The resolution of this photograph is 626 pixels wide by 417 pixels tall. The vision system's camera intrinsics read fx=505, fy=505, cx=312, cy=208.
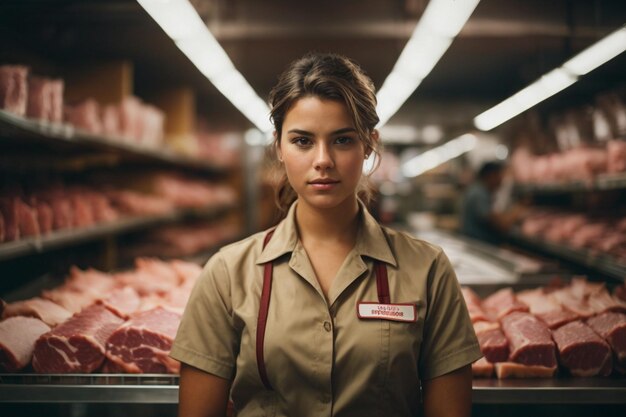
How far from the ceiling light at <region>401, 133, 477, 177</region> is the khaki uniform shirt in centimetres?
791

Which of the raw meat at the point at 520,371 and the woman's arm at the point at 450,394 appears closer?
the woman's arm at the point at 450,394

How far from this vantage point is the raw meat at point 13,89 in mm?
2715

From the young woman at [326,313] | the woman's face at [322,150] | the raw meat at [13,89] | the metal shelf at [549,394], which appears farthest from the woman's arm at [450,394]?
the raw meat at [13,89]

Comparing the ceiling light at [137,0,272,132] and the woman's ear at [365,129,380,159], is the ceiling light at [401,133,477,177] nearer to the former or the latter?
the ceiling light at [137,0,272,132]

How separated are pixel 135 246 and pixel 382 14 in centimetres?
396

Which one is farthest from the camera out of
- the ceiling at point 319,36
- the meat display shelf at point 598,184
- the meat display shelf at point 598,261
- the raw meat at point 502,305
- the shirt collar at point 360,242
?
the ceiling at point 319,36

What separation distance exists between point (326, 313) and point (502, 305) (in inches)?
58.6

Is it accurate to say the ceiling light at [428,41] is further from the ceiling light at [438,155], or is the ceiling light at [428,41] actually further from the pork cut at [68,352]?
the ceiling light at [438,155]

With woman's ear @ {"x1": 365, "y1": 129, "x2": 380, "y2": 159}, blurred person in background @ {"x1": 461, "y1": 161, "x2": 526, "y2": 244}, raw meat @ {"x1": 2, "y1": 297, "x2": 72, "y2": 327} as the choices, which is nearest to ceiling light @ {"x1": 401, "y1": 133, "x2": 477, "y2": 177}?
blurred person in background @ {"x1": 461, "y1": 161, "x2": 526, "y2": 244}

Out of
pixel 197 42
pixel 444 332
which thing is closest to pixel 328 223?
pixel 444 332

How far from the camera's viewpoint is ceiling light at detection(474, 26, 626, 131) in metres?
3.65

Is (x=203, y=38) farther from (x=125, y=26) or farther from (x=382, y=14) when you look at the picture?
(x=382, y=14)

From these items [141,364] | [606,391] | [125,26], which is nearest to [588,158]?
[606,391]

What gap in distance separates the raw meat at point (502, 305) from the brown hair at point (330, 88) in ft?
4.31
